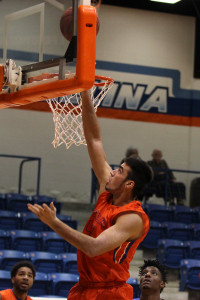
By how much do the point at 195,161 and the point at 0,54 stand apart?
924cm

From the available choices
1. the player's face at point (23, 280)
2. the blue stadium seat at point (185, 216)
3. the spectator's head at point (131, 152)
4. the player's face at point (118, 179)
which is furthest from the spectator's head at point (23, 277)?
the spectator's head at point (131, 152)

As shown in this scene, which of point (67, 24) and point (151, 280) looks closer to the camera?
point (67, 24)

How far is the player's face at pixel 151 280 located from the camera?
5.21m

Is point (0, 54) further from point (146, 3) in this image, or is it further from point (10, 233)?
point (146, 3)

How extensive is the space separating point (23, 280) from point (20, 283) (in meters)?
0.04

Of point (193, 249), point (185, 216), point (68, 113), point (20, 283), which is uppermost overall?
point (68, 113)

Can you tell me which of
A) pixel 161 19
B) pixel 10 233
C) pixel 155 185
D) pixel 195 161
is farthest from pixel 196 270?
pixel 161 19

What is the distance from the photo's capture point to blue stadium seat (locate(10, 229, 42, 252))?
812 cm

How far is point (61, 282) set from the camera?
22.4ft

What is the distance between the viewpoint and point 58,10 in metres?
4.12

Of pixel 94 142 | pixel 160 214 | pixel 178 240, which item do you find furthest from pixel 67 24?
pixel 160 214

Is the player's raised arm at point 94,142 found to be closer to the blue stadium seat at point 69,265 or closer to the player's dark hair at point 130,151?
the blue stadium seat at point 69,265

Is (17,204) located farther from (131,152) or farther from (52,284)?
(52,284)

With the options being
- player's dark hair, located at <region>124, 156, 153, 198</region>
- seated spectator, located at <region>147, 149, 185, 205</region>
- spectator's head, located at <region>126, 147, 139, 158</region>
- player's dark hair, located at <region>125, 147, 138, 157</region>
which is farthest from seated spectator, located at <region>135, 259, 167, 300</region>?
player's dark hair, located at <region>125, 147, 138, 157</region>
